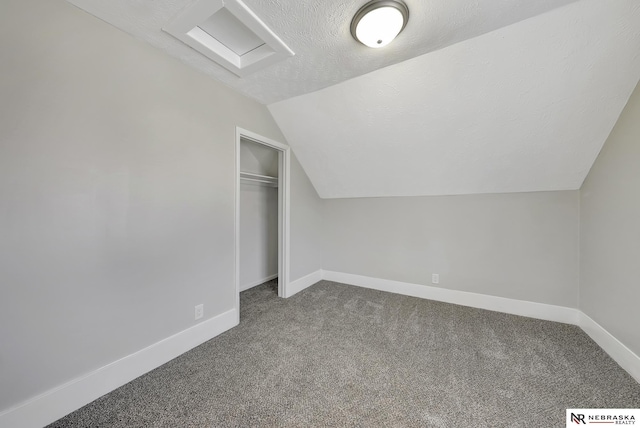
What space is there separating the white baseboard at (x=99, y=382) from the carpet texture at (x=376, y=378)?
51 mm

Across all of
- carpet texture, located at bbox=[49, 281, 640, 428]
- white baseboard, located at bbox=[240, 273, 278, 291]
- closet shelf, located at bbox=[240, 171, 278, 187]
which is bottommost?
carpet texture, located at bbox=[49, 281, 640, 428]

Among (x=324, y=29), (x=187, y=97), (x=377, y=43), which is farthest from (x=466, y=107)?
(x=187, y=97)

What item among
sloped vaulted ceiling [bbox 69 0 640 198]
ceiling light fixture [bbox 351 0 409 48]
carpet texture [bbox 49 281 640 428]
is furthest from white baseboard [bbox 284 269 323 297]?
ceiling light fixture [bbox 351 0 409 48]

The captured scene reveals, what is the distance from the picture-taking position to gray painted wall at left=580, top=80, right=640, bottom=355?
1517 mm

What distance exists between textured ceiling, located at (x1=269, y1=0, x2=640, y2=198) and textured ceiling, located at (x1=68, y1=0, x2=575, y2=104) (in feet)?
0.41

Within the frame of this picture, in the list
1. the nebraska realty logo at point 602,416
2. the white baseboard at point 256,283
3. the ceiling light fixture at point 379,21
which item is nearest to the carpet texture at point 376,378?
the nebraska realty logo at point 602,416

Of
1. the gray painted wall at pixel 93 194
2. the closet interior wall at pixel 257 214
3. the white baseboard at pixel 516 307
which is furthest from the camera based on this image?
the closet interior wall at pixel 257 214

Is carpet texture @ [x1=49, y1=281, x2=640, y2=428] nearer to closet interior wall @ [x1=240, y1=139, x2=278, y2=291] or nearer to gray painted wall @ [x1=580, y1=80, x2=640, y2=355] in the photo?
gray painted wall @ [x1=580, y1=80, x2=640, y2=355]

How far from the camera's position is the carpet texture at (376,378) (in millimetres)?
1251

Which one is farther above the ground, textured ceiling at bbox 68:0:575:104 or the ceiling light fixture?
textured ceiling at bbox 68:0:575:104

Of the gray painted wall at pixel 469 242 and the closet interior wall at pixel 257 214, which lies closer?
the gray painted wall at pixel 469 242

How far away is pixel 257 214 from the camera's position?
341 centimetres

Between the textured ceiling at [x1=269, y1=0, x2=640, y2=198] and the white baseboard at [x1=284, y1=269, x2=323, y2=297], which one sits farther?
the white baseboard at [x1=284, y1=269, x2=323, y2=297]

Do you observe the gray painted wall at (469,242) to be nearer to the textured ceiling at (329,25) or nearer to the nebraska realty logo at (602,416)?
the nebraska realty logo at (602,416)
